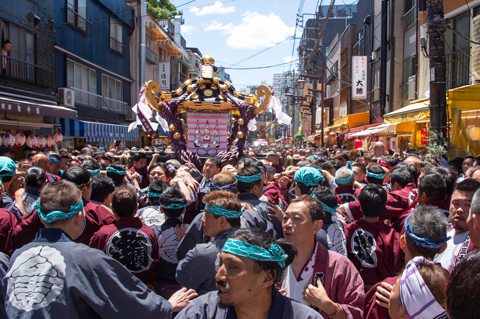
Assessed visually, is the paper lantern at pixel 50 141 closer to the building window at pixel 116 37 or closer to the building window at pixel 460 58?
the building window at pixel 116 37

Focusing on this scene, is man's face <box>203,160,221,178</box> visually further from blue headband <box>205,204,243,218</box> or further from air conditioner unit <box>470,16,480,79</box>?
air conditioner unit <box>470,16,480,79</box>

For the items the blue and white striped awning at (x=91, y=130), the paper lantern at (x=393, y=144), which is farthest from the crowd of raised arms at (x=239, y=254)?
the blue and white striped awning at (x=91, y=130)

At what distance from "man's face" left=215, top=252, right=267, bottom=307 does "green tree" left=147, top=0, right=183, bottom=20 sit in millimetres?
32862

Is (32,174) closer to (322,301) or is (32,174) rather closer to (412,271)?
(322,301)

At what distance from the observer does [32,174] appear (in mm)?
4195

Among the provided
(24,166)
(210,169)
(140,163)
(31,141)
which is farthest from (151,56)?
(210,169)

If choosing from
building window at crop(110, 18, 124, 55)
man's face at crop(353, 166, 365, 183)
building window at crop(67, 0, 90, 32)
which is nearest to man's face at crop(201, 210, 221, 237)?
man's face at crop(353, 166, 365, 183)

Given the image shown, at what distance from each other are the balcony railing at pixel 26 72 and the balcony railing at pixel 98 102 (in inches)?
93.9

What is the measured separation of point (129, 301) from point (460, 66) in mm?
13160

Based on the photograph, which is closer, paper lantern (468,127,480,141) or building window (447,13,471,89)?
paper lantern (468,127,480,141)

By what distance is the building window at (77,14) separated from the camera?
633 inches

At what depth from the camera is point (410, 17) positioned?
1652 cm

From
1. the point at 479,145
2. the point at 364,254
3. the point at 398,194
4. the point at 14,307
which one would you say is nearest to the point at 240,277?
the point at 14,307

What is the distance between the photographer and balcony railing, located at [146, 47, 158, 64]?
81.7 ft
